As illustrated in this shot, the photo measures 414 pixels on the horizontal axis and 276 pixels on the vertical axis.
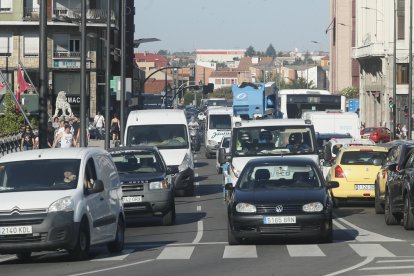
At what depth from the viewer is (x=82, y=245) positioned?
705 inches

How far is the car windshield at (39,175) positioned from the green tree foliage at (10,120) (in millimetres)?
28730

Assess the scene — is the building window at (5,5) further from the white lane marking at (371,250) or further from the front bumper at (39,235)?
the front bumper at (39,235)

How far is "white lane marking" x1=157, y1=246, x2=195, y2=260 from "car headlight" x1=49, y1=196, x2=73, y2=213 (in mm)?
1651

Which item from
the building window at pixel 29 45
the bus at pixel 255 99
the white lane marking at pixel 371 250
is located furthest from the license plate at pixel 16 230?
the building window at pixel 29 45

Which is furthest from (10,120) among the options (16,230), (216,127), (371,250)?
(16,230)

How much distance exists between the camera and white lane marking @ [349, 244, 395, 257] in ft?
59.7

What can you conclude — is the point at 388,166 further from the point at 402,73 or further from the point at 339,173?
the point at 402,73

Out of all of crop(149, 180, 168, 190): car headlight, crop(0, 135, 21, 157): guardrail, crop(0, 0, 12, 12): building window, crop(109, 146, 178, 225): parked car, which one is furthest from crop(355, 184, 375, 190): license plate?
crop(0, 0, 12, 12): building window

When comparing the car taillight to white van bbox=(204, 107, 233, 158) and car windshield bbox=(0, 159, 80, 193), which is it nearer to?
car windshield bbox=(0, 159, 80, 193)

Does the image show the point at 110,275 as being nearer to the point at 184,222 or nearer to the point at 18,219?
Result: the point at 18,219

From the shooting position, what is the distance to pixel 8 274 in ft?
Result: 54.0

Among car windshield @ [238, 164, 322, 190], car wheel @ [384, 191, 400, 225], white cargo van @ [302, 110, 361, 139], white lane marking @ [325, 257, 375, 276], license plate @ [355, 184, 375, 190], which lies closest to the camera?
white lane marking @ [325, 257, 375, 276]

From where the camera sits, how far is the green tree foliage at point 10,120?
47444 mm

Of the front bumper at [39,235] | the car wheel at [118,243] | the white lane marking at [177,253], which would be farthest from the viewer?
the car wheel at [118,243]
